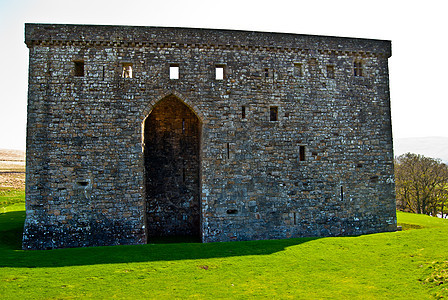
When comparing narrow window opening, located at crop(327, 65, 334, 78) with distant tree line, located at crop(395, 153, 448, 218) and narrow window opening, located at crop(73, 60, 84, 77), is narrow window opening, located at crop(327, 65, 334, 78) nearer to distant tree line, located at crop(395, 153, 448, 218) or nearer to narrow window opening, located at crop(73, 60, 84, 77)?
narrow window opening, located at crop(73, 60, 84, 77)

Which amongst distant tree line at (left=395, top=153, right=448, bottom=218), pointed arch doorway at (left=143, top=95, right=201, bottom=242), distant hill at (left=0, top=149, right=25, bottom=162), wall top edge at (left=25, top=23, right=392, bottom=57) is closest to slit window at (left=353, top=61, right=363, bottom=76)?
wall top edge at (left=25, top=23, right=392, bottom=57)

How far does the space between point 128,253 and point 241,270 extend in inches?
174

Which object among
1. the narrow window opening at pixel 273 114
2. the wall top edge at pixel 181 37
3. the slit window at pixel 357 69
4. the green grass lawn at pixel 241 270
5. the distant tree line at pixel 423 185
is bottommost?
the green grass lawn at pixel 241 270

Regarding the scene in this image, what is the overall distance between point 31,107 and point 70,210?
4794 millimetres

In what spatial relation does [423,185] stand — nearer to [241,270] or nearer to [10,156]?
[241,270]

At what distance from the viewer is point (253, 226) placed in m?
15.6

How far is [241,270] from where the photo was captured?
35.9ft

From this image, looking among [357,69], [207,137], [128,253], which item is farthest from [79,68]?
[357,69]

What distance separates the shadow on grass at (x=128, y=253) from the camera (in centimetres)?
1159

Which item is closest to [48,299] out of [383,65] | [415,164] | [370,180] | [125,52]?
[125,52]

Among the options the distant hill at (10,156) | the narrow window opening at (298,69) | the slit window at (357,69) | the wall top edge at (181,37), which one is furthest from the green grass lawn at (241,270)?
the distant hill at (10,156)

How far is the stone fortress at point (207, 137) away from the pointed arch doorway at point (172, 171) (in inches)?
2.2

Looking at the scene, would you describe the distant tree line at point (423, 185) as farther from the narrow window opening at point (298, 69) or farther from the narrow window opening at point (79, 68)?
the narrow window opening at point (79, 68)

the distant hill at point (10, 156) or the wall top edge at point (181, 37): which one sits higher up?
the wall top edge at point (181, 37)
